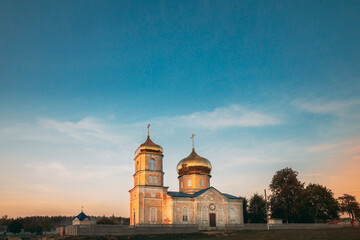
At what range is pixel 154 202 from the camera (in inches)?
1944

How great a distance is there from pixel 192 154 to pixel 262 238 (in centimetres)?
2772

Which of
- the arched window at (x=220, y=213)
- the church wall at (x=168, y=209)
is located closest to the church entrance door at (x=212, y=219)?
the arched window at (x=220, y=213)

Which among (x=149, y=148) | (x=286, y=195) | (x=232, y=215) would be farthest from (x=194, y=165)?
(x=286, y=195)

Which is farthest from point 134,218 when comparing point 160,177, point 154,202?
point 160,177

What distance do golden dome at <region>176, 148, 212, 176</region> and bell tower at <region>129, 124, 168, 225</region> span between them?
7.83 meters

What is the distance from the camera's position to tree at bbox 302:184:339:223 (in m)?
54.2

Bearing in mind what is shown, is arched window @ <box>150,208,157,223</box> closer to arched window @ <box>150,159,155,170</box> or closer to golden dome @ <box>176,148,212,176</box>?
arched window @ <box>150,159,155,170</box>

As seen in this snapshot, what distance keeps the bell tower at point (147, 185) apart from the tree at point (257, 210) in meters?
25.7

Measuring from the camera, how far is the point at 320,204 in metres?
54.5

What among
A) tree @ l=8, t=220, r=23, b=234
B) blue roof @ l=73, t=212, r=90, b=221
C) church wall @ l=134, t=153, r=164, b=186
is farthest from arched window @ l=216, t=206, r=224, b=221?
tree @ l=8, t=220, r=23, b=234

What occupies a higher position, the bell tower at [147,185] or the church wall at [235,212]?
the bell tower at [147,185]

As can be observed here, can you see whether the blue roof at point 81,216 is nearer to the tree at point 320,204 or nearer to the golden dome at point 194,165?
the golden dome at point 194,165

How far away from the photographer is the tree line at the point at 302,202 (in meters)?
54.3

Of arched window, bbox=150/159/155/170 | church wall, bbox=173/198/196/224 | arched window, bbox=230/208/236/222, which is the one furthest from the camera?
arched window, bbox=230/208/236/222
